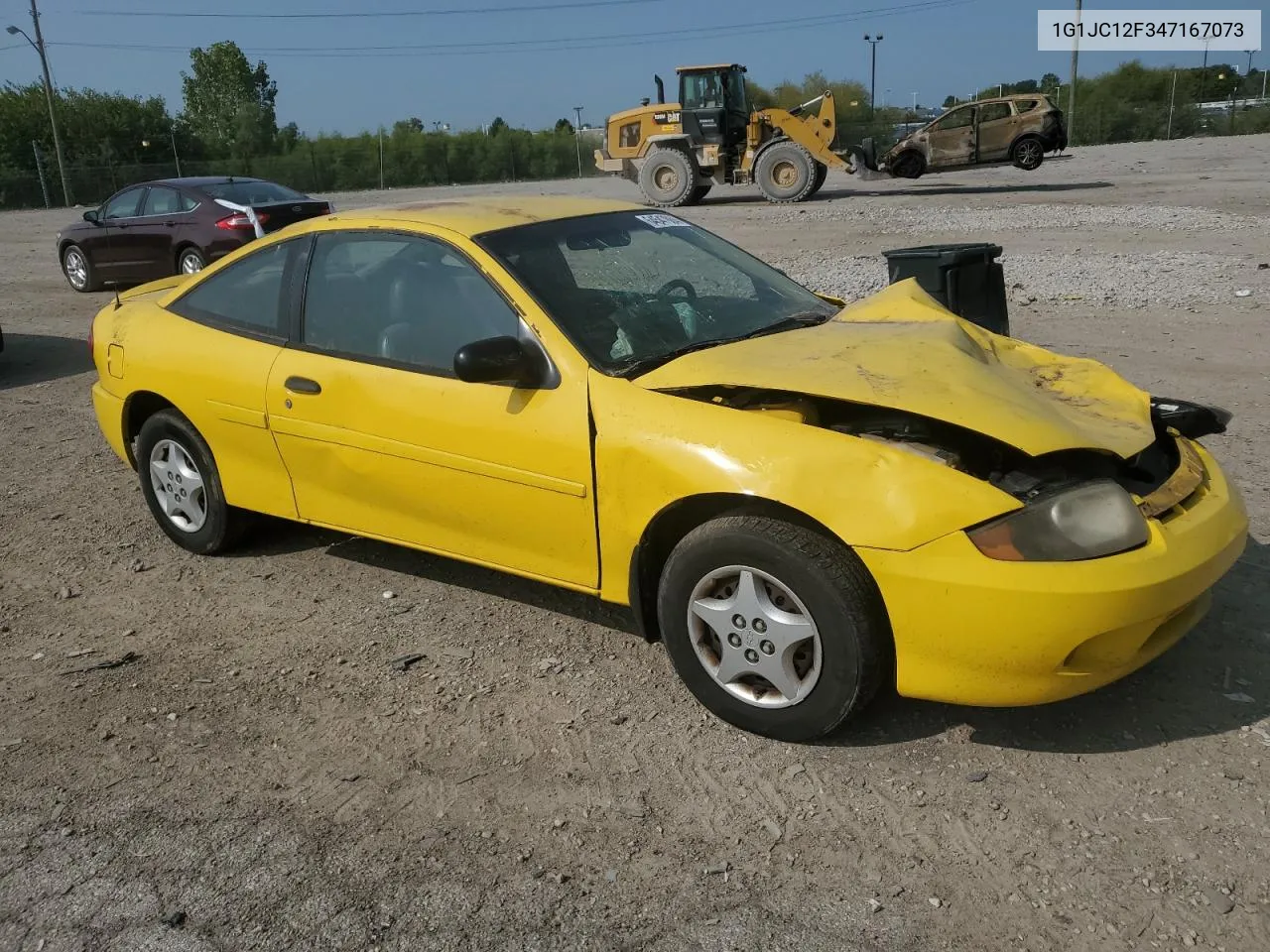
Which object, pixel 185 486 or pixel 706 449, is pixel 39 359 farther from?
pixel 706 449

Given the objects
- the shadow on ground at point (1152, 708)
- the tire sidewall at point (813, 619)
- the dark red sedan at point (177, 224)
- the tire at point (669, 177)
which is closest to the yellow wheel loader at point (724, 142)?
the tire at point (669, 177)

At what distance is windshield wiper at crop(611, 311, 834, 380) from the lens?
351 cm

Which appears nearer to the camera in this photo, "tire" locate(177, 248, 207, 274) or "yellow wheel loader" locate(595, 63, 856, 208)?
"tire" locate(177, 248, 207, 274)

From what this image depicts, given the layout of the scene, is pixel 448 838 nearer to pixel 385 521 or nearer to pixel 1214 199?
pixel 385 521

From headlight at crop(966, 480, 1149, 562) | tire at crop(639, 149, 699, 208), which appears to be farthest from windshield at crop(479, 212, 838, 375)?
tire at crop(639, 149, 699, 208)

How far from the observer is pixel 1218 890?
98.0 inches

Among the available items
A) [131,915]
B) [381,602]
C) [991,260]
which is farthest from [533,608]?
[991,260]

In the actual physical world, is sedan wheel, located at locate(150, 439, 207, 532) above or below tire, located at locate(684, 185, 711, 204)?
below

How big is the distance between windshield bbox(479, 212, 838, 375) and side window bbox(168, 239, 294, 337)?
102cm

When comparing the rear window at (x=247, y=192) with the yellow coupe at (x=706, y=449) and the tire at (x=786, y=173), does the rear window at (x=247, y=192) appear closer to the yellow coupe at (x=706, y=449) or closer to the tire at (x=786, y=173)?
the yellow coupe at (x=706, y=449)

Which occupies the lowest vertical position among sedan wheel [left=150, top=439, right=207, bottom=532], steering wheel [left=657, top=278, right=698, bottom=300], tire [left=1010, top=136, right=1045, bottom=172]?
sedan wheel [left=150, top=439, right=207, bottom=532]

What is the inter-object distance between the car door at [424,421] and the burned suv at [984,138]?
2120 centimetres

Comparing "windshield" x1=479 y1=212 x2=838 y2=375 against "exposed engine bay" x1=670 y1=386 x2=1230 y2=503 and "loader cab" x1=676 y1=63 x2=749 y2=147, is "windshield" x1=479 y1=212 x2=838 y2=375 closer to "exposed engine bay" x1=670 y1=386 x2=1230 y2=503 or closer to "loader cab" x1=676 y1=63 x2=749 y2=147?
"exposed engine bay" x1=670 y1=386 x2=1230 y2=503

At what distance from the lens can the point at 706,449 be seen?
3.16 m
